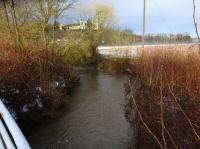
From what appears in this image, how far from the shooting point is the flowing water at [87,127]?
9.23 meters

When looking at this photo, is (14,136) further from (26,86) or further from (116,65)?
(116,65)

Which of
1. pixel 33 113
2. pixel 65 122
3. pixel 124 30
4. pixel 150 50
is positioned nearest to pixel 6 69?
pixel 33 113

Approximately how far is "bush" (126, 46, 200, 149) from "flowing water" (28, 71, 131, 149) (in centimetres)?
91

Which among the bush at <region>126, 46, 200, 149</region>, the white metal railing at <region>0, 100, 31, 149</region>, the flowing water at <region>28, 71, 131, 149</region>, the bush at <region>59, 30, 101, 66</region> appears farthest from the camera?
the bush at <region>59, 30, 101, 66</region>

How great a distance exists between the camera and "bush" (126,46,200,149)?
5.83 metres

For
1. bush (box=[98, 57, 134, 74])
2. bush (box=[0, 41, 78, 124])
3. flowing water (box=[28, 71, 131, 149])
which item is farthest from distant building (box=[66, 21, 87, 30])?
bush (box=[0, 41, 78, 124])

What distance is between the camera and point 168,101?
7066 millimetres

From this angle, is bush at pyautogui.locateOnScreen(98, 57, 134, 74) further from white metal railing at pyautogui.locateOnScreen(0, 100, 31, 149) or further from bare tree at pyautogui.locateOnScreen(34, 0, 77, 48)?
white metal railing at pyautogui.locateOnScreen(0, 100, 31, 149)

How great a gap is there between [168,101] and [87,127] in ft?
13.9

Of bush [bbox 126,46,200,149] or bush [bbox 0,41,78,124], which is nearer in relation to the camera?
bush [bbox 126,46,200,149]

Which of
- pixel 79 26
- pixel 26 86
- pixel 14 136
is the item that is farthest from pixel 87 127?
pixel 79 26

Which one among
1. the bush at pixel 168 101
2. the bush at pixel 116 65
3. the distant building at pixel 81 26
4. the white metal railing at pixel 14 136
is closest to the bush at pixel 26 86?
the bush at pixel 168 101

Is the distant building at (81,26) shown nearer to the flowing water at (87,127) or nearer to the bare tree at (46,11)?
the bare tree at (46,11)

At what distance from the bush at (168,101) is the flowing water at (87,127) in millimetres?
913
